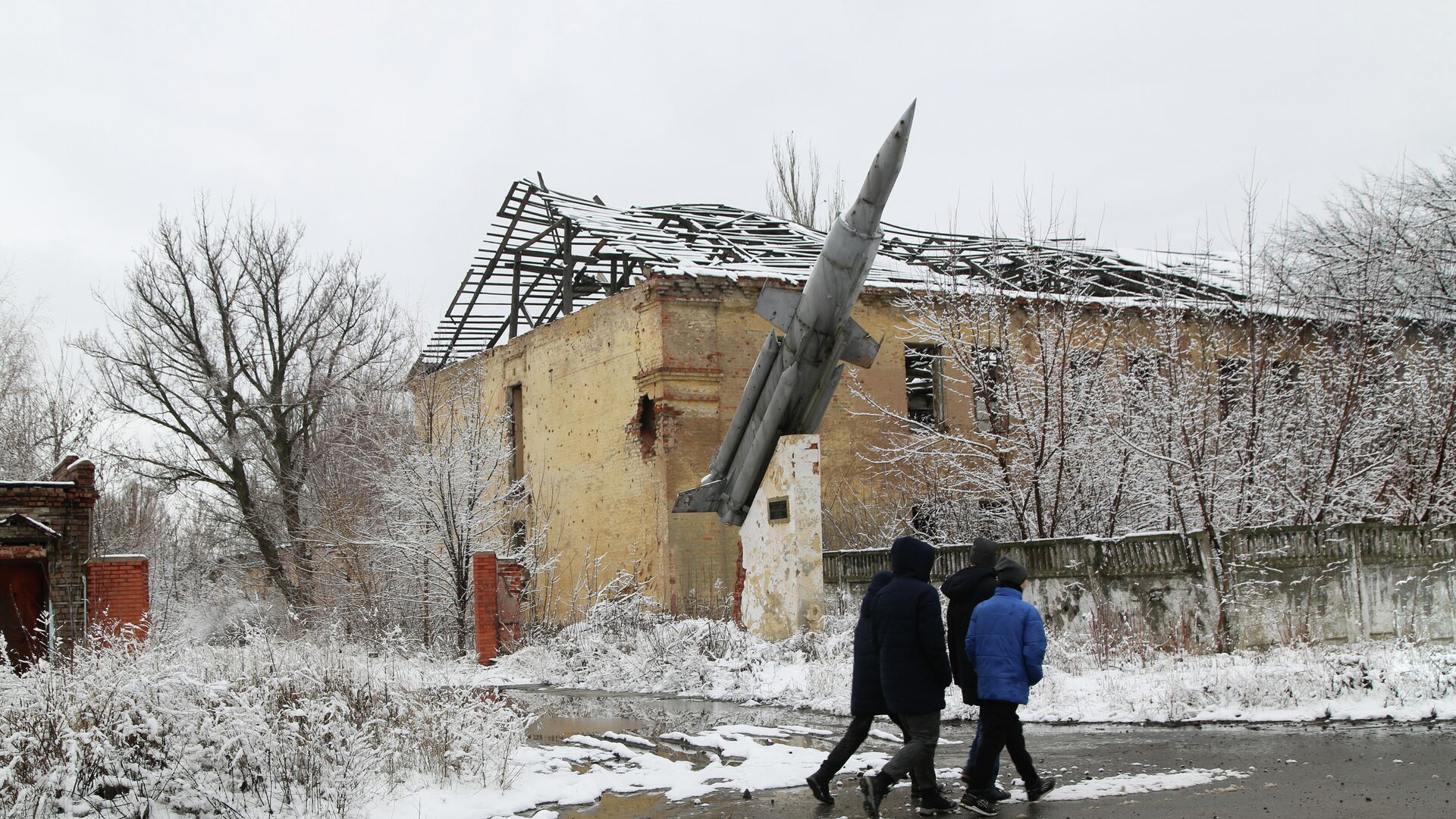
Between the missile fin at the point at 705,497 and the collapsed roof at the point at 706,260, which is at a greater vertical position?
the collapsed roof at the point at 706,260

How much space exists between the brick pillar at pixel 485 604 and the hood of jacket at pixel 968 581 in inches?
476

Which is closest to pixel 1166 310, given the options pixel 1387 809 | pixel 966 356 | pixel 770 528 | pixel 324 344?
pixel 966 356

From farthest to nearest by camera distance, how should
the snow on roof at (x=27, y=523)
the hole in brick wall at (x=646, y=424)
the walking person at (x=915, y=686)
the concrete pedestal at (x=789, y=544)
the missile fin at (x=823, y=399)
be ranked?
1. the hole in brick wall at (x=646, y=424)
2. the missile fin at (x=823, y=399)
3. the concrete pedestal at (x=789, y=544)
4. the snow on roof at (x=27, y=523)
5. the walking person at (x=915, y=686)

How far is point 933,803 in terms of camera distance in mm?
6789

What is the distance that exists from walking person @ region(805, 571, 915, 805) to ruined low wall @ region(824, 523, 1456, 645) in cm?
629

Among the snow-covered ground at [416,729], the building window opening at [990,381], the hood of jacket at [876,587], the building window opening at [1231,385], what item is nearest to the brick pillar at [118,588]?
the snow-covered ground at [416,729]

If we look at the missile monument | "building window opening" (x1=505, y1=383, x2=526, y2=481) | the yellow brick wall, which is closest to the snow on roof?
the yellow brick wall

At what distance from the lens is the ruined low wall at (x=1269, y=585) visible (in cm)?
1162

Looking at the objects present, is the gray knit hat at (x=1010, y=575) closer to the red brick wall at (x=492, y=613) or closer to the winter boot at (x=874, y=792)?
the winter boot at (x=874, y=792)

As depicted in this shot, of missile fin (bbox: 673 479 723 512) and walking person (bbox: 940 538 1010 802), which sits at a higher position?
missile fin (bbox: 673 479 723 512)

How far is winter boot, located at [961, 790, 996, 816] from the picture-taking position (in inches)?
261

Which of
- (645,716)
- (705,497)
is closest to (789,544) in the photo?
(705,497)

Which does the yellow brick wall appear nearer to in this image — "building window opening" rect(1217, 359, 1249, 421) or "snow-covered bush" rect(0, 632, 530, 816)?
"building window opening" rect(1217, 359, 1249, 421)

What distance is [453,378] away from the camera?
2588 centimetres
